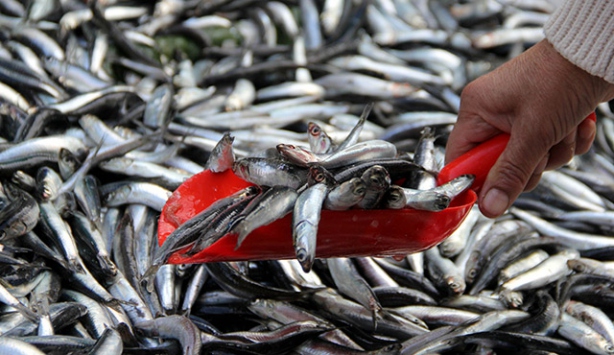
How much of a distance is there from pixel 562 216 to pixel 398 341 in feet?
4.15

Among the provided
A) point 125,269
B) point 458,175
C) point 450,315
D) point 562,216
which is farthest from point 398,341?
point 562,216

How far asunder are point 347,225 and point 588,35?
828 millimetres

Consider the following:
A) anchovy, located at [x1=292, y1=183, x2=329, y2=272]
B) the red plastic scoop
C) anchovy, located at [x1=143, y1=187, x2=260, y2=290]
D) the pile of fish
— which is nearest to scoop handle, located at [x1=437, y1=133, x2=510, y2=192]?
the red plastic scoop

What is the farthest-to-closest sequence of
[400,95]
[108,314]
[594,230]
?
[400,95]
[594,230]
[108,314]

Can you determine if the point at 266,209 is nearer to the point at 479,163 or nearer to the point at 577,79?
the point at 479,163

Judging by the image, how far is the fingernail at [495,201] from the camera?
2.15m

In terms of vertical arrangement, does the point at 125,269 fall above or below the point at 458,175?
below

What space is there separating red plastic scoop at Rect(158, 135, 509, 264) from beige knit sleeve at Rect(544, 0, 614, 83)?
0.47m

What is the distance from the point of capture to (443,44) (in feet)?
14.7

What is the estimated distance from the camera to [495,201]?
216 cm

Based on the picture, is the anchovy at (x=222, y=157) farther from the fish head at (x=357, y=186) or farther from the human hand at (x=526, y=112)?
the human hand at (x=526, y=112)

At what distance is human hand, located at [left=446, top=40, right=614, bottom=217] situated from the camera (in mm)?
1889

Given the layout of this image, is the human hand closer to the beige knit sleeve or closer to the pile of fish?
the beige knit sleeve

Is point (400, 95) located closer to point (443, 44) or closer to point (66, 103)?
point (443, 44)
